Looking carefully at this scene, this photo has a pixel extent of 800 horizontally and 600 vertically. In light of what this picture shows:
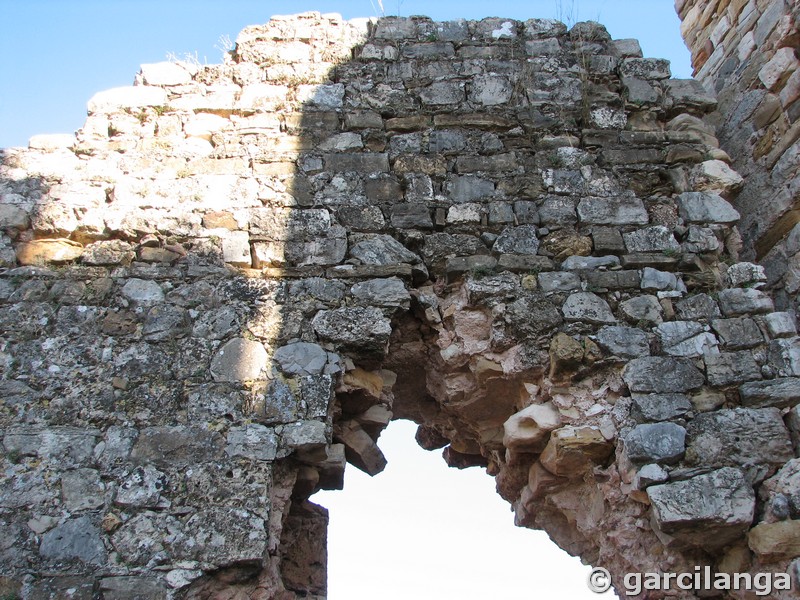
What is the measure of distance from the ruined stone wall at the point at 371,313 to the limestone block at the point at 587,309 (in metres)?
0.01

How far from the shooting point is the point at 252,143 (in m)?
4.52

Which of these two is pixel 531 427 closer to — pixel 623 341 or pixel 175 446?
pixel 623 341

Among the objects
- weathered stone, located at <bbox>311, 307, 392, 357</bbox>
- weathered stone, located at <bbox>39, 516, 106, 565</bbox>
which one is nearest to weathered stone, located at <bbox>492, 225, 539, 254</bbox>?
weathered stone, located at <bbox>311, 307, 392, 357</bbox>

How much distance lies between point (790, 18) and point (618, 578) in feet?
11.4

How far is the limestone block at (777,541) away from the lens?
3049 mm

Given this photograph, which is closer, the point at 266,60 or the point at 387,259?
Answer: the point at 387,259

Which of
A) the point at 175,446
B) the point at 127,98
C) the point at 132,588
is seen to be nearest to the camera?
the point at 132,588

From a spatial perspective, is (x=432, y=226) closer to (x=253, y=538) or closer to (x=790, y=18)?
(x=253, y=538)

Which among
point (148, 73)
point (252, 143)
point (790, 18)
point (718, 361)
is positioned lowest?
point (718, 361)

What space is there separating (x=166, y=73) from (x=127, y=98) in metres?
0.30

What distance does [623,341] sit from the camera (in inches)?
148

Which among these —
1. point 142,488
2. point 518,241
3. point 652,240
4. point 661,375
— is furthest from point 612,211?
point 142,488

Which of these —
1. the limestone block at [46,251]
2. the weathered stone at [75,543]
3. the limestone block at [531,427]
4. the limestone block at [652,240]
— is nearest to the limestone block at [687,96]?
the limestone block at [652,240]

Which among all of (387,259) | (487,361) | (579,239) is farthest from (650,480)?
(387,259)
